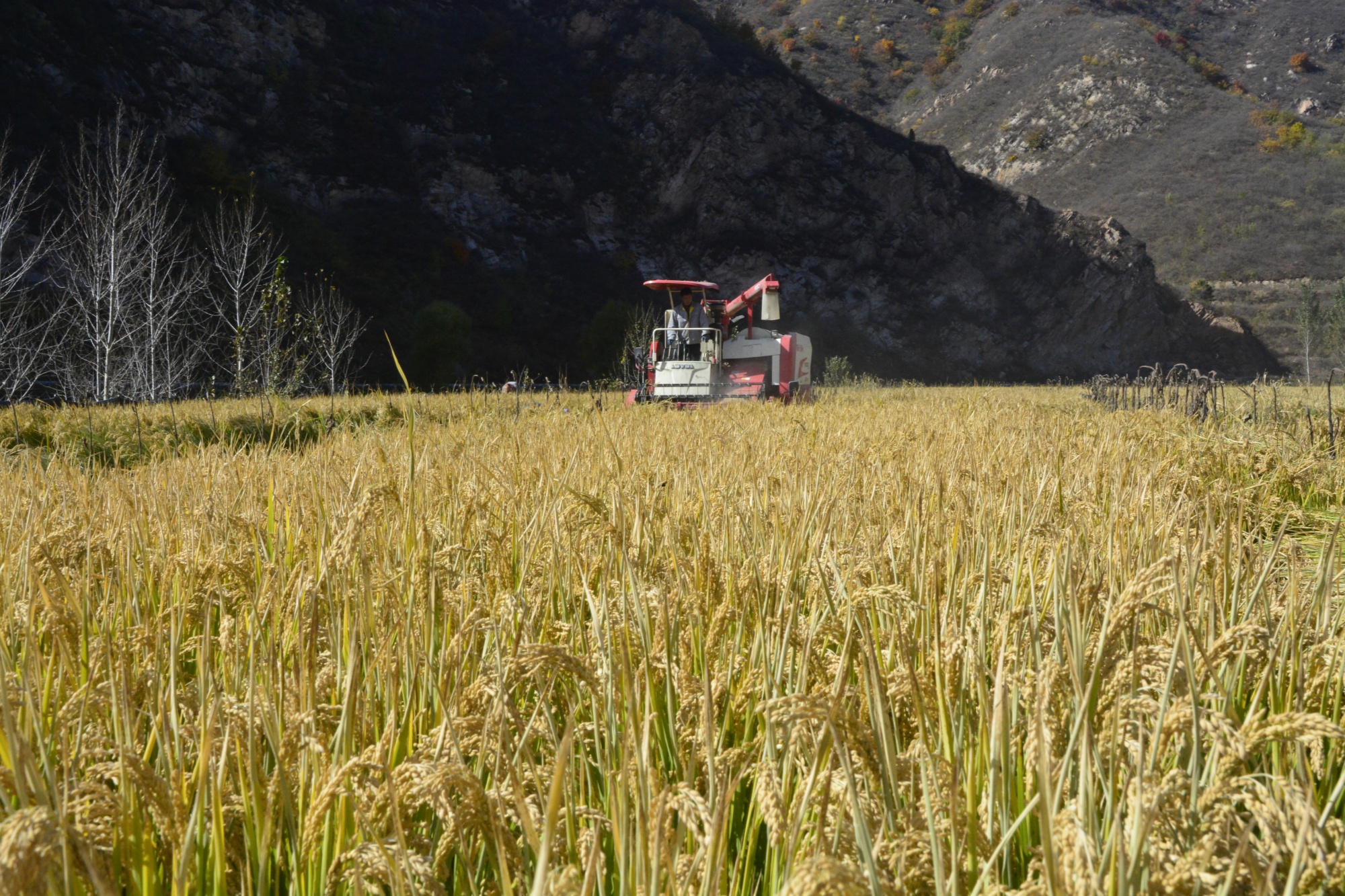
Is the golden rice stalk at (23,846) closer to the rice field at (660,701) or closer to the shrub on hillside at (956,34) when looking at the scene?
the rice field at (660,701)

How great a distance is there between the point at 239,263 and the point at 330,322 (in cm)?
381

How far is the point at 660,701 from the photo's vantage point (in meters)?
1.32

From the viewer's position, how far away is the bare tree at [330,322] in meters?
23.2

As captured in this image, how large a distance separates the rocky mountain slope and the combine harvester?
172 feet

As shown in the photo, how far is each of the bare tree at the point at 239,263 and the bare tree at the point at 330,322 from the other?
4.92 ft

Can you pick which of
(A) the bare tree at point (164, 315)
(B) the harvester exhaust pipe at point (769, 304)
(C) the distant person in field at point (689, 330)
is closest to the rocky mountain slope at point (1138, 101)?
(A) the bare tree at point (164, 315)

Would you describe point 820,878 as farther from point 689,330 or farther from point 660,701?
point 689,330

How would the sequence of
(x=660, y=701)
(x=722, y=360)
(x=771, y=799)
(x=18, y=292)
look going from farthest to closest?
(x=18, y=292) → (x=722, y=360) → (x=660, y=701) → (x=771, y=799)

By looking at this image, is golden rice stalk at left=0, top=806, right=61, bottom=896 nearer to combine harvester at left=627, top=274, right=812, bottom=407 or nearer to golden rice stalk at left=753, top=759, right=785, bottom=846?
golden rice stalk at left=753, top=759, right=785, bottom=846

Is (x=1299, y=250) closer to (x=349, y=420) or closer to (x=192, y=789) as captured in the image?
(x=349, y=420)

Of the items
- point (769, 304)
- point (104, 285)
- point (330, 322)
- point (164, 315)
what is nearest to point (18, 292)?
point (104, 285)

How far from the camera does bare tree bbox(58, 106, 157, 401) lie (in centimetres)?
1577

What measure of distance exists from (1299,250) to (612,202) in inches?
1821

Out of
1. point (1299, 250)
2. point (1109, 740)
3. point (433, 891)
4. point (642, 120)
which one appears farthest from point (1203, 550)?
point (1299, 250)
